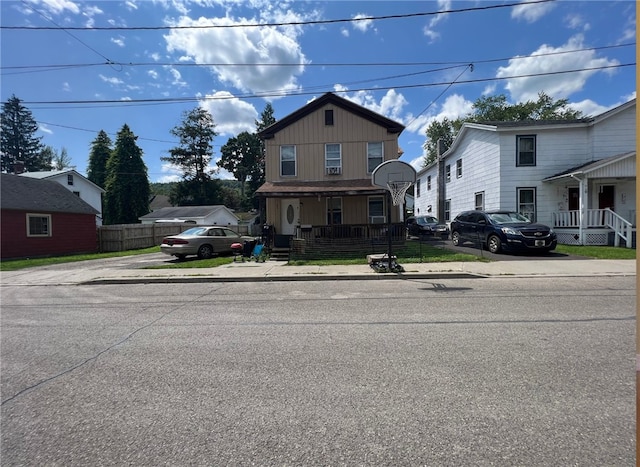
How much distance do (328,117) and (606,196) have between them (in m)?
15.2

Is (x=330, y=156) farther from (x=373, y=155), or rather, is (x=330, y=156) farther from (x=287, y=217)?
(x=287, y=217)

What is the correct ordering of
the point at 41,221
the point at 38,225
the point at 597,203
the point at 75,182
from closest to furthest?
1. the point at 597,203
2. the point at 38,225
3. the point at 41,221
4. the point at 75,182

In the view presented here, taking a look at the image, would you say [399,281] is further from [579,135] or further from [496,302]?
[579,135]

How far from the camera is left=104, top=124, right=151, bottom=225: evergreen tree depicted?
45828 mm

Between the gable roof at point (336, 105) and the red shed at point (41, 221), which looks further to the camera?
the red shed at point (41, 221)

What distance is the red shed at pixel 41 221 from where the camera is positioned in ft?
62.6

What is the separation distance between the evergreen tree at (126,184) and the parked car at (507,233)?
4463 centimetres

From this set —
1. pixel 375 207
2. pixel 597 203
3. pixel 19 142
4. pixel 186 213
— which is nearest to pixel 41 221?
pixel 186 213

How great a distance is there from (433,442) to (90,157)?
70.3 meters

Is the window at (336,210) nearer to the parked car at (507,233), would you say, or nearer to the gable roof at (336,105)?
the gable roof at (336,105)

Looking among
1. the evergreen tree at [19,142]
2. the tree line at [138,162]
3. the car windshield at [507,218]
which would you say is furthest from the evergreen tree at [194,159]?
the car windshield at [507,218]

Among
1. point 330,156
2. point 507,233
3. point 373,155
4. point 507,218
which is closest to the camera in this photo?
point 507,233

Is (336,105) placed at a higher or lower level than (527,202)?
higher

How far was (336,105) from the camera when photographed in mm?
17516
